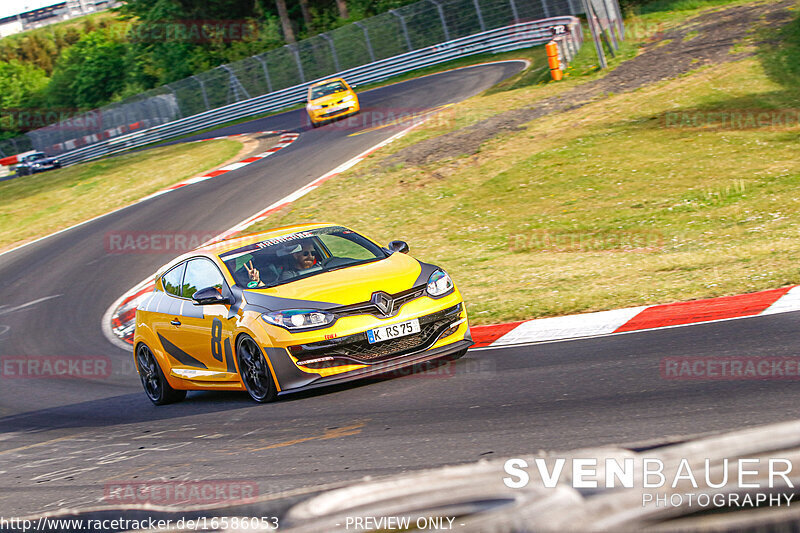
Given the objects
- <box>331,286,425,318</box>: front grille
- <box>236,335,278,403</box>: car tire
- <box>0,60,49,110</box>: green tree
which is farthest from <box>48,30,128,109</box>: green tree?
<box>331,286,425,318</box>: front grille

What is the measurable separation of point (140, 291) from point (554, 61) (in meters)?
15.2

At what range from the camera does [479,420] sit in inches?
233

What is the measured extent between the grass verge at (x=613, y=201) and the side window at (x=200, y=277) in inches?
123

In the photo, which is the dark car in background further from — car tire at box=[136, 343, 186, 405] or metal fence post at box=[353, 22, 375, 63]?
car tire at box=[136, 343, 186, 405]

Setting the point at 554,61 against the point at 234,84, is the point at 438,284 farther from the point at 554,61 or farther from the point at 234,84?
the point at 234,84

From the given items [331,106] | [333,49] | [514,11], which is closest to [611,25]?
[331,106]

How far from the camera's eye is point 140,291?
15.6 meters

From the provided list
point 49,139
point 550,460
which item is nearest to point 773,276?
point 550,460

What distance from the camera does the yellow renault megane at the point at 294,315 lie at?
295 inches

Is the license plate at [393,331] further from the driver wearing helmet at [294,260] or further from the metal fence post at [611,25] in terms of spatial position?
the metal fence post at [611,25]

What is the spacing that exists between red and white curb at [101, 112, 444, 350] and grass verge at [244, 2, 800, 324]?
1.62 ft

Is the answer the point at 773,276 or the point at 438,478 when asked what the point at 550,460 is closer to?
the point at 438,478

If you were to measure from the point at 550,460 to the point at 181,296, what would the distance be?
6431mm

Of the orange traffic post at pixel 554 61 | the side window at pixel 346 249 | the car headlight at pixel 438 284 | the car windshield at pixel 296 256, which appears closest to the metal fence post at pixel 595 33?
the orange traffic post at pixel 554 61
